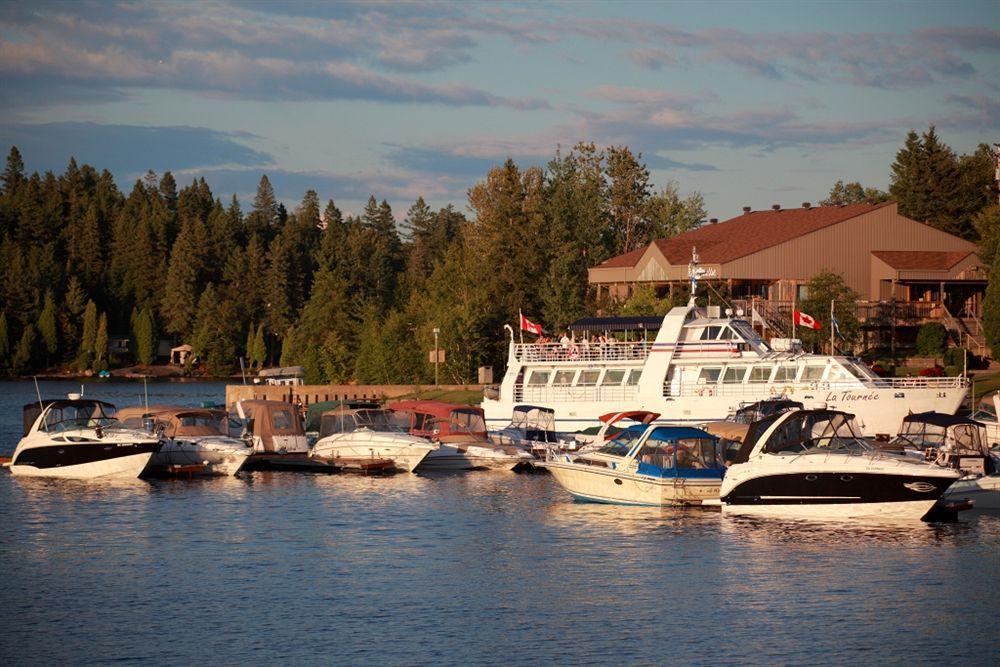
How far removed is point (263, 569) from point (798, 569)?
11766mm

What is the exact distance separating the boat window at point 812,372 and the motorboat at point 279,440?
62.0 feet

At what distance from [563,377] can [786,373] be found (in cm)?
982

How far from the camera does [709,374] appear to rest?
56156 millimetres

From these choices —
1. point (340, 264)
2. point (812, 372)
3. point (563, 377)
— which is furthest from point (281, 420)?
point (340, 264)

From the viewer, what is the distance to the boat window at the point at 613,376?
58.3 m

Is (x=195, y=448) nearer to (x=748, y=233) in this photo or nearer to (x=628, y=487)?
(x=628, y=487)

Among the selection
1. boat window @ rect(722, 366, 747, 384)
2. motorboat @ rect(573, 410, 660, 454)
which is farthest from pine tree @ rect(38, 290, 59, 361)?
boat window @ rect(722, 366, 747, 384)

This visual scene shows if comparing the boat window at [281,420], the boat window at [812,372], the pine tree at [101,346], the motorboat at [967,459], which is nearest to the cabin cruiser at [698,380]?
the boat window at [812,372]

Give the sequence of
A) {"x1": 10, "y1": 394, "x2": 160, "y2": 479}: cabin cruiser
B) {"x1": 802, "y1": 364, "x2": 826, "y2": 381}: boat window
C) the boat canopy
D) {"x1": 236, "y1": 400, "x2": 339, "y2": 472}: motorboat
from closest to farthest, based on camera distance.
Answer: {"x1": 10, "y1": 394, "x2": 160, "y2": 479}: cabin cruiser → {"x1": 236, "y1": 400, "x2": 339, "y2": 472}: motorboat → {"x1": 802, "y1": 364, "x2": 826, "y2": 381}: boat window → the boat canopy

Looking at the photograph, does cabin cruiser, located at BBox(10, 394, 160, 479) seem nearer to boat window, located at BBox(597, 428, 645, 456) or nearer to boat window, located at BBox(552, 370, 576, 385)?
boat window, located at BBox(597, 428, 645, 456)

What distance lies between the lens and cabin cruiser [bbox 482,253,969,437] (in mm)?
52969

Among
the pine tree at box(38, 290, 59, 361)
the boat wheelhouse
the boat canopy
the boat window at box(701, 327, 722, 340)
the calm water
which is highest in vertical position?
the pine tree at box(38, 290, 59, 361)

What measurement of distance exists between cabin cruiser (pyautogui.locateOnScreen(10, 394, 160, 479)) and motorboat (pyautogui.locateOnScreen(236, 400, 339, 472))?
5.09m

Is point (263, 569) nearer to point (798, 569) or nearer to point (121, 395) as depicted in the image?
point (798, 569)
